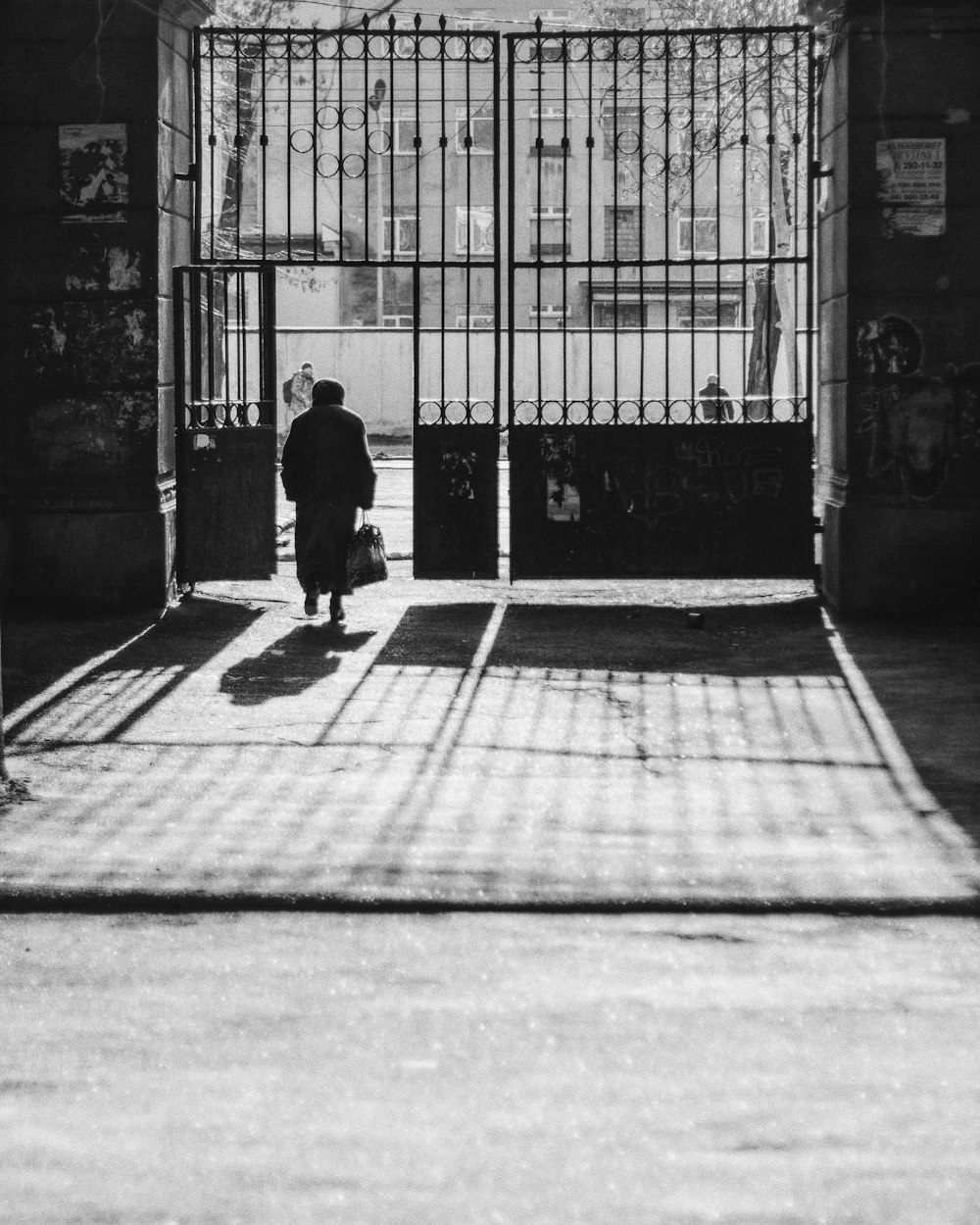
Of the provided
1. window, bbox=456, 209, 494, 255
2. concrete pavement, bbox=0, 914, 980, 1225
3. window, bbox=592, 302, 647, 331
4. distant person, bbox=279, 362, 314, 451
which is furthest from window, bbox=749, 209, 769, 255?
concrete pavement, bbox=0, 914, 980, 1225

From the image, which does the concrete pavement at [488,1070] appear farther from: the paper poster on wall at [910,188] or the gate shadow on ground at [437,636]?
the paper poster on wall at [910,188]

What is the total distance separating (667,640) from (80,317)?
159 inches

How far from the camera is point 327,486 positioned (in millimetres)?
11078

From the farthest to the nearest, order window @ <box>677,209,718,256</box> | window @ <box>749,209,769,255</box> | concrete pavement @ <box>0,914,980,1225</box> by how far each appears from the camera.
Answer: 1. window @ <box>749,209,769,255</box>
2. window @ <box>677,209,718,256</box>
3. concrete pavement @ <box>0,914,980,1225</box>

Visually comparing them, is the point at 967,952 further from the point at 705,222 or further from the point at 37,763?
the point at 705,222

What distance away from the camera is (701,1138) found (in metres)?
3.44

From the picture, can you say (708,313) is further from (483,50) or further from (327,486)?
(327,486)

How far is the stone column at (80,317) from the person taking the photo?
10.9 meters

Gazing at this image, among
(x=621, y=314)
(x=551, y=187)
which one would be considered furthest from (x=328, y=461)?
(x=551, y=187)

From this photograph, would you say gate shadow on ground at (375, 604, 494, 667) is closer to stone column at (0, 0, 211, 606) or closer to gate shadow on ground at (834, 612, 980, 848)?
stone column at (0, 0, 211, 606)

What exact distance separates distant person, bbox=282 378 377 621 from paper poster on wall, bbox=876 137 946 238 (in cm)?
343

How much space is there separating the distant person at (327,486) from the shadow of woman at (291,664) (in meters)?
0.34

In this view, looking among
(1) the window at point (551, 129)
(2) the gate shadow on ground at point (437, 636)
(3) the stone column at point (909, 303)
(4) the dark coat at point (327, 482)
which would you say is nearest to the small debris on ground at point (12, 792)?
(2) the gate shadow on ground at point (437, 636)

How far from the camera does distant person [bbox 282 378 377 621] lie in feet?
36.4
